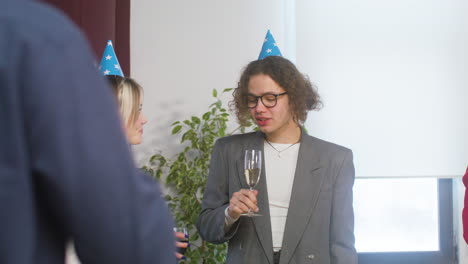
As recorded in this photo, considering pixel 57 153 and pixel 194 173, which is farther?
pixel 194 173

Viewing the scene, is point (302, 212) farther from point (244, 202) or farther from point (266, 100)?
point (266, 100)

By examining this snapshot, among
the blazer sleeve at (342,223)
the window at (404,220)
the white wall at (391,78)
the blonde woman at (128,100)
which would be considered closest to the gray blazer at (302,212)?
the blazer sleeve at (342,223)

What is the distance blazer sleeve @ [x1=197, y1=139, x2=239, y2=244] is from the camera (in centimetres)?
207

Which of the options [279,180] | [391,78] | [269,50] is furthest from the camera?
[391,78]

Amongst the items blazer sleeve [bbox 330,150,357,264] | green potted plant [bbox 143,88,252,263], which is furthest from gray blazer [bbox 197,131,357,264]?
green potted plant [bbox 143,88,252,263]

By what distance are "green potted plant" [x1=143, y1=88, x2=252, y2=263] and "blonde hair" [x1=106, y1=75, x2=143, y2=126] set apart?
1320 mm

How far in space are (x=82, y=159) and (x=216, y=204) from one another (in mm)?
1588

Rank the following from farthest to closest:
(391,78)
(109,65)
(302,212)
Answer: (391,78)
(109,65)
(302,212)

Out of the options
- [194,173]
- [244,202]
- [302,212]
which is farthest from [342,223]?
[194,173]

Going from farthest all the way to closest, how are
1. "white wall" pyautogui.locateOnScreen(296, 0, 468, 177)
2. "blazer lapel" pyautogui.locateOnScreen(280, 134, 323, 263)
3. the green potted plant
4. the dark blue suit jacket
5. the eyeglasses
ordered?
"white wall" pyautogui.locateOnScreen(296, 0, 468, 177), the green potted plant, the eyeglasses, "blazer lapel" pyautogui.locateOnScreen(280, 134, 323, 263), the dark blue suit jacket

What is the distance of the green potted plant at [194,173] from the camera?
3.18 meters

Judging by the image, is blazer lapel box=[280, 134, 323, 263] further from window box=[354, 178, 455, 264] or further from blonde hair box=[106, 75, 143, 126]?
window box=[354, 178, 455, 264]

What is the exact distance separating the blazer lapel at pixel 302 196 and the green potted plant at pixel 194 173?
3.28 feet

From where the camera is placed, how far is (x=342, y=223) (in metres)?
2.09
